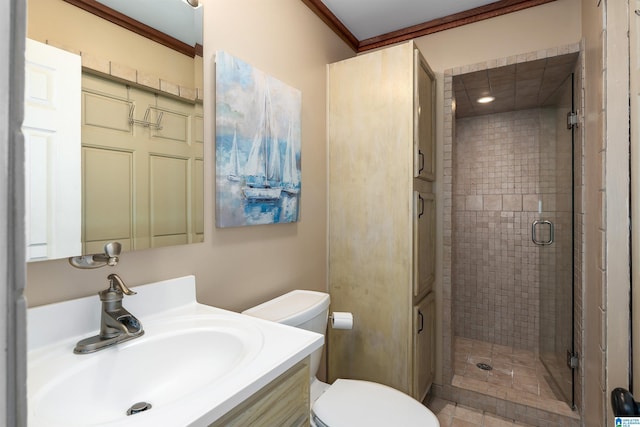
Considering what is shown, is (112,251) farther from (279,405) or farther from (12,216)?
(12,216)

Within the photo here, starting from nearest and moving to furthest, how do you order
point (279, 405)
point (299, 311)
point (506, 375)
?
point (279, 405) → point (299, 311) → point (506, 375)

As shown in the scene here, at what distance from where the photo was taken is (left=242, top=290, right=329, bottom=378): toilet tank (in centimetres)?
137

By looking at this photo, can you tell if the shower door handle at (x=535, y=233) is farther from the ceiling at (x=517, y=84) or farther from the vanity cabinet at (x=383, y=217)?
the vanity cabinet at (x=383, y=217)

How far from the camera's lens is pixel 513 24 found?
6.49ft

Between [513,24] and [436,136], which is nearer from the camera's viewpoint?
[513,24]

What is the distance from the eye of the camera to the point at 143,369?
0.90 metres

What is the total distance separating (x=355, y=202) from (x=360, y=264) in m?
0.37

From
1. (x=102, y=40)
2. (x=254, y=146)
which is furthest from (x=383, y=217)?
(x=102, y=40)

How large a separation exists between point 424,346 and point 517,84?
185 centimetres

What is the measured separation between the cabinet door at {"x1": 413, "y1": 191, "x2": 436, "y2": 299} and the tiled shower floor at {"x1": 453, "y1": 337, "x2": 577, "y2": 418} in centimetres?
78

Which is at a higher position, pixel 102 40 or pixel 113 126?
pixel 102 40

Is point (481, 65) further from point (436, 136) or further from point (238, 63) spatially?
point (238, 63)

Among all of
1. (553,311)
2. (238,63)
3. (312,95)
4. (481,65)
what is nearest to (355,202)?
(312,95)

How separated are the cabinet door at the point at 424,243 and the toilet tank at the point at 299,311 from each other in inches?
22.5
